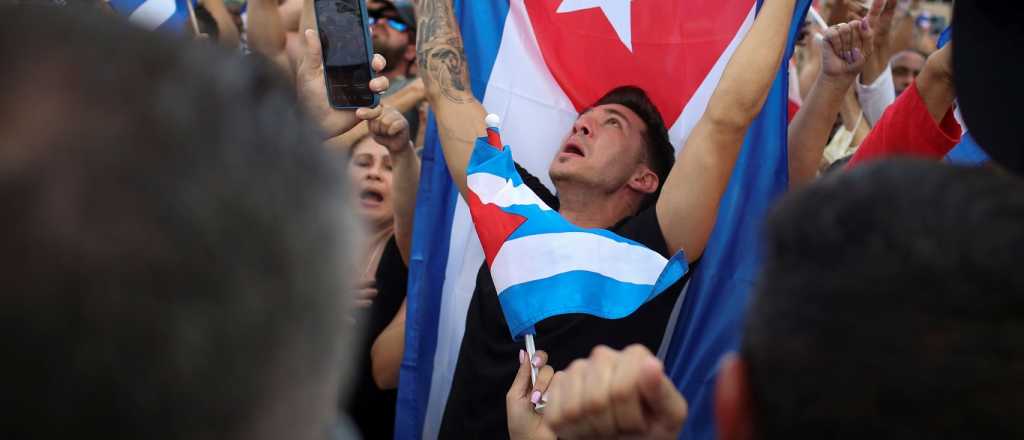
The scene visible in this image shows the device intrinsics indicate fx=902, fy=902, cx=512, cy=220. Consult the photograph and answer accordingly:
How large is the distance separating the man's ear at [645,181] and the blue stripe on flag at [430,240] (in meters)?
0.60

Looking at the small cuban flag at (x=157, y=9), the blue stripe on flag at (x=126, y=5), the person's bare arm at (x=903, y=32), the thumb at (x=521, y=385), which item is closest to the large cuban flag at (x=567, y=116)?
the thumb at (x=521, y=385)

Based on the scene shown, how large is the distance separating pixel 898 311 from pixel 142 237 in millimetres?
617

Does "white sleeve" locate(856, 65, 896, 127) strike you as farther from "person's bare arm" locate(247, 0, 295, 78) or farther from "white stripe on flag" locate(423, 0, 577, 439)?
"person's bare arm" locate(247, 0, 295, 78)

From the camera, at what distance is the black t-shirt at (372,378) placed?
10.3ft

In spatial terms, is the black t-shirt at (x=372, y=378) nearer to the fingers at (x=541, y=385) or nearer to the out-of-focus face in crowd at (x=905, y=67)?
the fingers at (x=541, y=385)

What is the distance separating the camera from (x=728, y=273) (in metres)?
2.69

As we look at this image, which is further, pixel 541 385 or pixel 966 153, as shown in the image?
pixel 966 153

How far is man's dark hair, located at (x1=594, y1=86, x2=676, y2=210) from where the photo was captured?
2.97 meters

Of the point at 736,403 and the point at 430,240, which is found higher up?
the point at 736,403

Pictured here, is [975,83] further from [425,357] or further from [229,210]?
[425,357]

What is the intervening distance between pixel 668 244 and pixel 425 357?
0.99m

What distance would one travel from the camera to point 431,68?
2.84 metres

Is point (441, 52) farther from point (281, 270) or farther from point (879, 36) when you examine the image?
point (281, 270)

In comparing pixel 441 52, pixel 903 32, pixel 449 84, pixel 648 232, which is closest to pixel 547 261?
Answer: pixel 648 232
